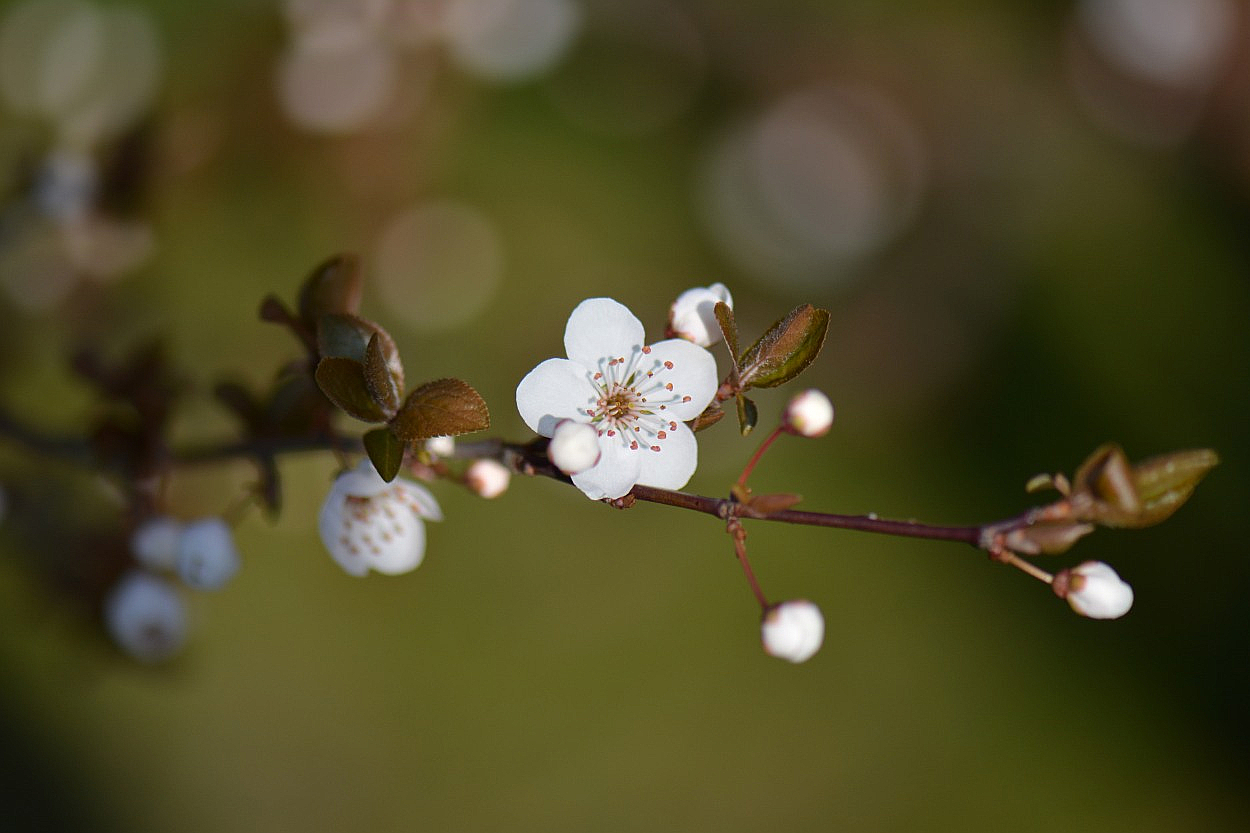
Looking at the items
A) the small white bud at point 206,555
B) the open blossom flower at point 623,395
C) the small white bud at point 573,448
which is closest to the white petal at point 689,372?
the open blossom flower at point 623,395

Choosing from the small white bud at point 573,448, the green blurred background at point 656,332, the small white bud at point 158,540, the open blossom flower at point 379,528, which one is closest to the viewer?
the small white bud at point 573,448

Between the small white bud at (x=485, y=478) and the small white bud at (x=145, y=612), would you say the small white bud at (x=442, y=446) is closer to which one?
the small white bud at (x=485, y=478)

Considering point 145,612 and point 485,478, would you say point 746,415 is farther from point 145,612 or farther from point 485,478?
point 145,612

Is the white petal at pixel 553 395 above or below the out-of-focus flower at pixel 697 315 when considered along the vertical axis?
below

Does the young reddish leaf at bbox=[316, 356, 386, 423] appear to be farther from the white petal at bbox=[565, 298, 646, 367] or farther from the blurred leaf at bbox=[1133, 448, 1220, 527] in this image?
the blurred leaf at bbox=[1133, 448, 1220, 527]

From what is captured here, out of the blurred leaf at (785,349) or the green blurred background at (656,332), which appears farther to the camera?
the green blurred background at (656,332)

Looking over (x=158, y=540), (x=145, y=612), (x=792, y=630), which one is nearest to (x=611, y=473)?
(x=792, y=630)
